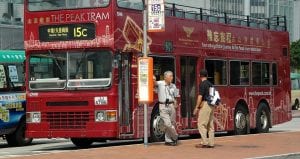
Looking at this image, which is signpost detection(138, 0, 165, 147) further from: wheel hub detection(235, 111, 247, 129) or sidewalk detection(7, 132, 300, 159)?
wheel hub detection(235, 111, 247, 129)

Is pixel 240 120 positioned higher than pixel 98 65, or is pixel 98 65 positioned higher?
pixel 98 65

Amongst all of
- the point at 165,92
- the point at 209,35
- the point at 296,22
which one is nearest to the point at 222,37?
the point at 209,35

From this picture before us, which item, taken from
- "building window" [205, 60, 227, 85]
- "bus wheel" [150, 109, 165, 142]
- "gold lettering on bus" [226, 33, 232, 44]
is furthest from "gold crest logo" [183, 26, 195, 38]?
"bus wheel" [150, 109, 165, 142]

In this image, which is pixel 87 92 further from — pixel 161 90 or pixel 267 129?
pixel 267 129

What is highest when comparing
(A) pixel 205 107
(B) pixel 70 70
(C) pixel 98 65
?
(C) pixel 98 65

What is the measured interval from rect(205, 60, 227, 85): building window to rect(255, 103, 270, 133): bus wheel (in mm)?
2529

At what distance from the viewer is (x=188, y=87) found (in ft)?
65.1

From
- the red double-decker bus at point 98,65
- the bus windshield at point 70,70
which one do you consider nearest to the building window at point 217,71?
the red double-decker bus at point 98,65

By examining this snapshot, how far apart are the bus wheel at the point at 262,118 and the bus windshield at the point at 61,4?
7.95 m

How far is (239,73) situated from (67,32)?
21.6 feet

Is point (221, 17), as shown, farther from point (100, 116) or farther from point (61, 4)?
point (100, 116)

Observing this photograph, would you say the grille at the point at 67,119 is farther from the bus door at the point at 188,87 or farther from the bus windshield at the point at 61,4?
the bus door at the point at 188,87

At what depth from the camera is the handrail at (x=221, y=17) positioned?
64.9 ft

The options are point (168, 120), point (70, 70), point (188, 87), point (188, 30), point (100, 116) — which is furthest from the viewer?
point (188, 30)
